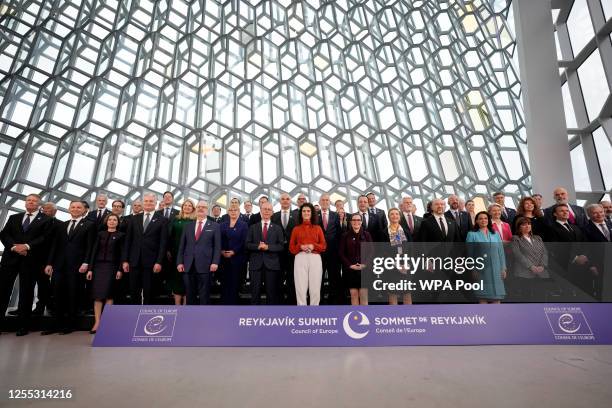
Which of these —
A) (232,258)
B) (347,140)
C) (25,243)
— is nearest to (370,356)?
(232,258)

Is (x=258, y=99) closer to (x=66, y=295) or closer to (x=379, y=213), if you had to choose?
(x=379, y=213)

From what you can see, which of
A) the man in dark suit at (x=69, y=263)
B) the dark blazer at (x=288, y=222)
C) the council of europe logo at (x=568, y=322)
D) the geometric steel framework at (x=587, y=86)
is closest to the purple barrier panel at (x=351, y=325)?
the council of europe logo at (x=568, y=322)

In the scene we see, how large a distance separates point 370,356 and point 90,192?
30.5ft

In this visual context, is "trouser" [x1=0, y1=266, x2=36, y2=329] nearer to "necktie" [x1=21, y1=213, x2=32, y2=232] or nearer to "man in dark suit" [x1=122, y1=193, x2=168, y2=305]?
"necktie" [x1=21, y1=213, x2=32, y2=232]

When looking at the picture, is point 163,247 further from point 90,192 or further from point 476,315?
point 90,192

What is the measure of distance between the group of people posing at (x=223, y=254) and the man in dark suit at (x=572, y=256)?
0.01 meters

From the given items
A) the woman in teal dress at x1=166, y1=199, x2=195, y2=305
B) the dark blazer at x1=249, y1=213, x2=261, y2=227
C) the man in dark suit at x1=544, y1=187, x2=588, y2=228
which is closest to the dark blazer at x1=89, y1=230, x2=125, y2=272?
the woman in teal dress at x1=166, y1=199, x2=195, y2=305

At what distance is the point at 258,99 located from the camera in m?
13.0

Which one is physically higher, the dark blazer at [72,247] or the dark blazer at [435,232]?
the dark blazer at [435,232]

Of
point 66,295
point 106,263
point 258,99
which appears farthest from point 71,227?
point 258,99

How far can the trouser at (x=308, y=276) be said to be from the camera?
412 centimetres

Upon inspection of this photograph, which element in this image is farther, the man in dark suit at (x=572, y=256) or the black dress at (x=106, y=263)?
the black dress at (x=106, y=263)

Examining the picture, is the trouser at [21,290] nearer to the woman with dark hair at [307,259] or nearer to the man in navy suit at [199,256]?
the man in navy suit at [199,256]

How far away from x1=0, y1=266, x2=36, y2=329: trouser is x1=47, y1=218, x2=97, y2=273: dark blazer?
1.04 ft
